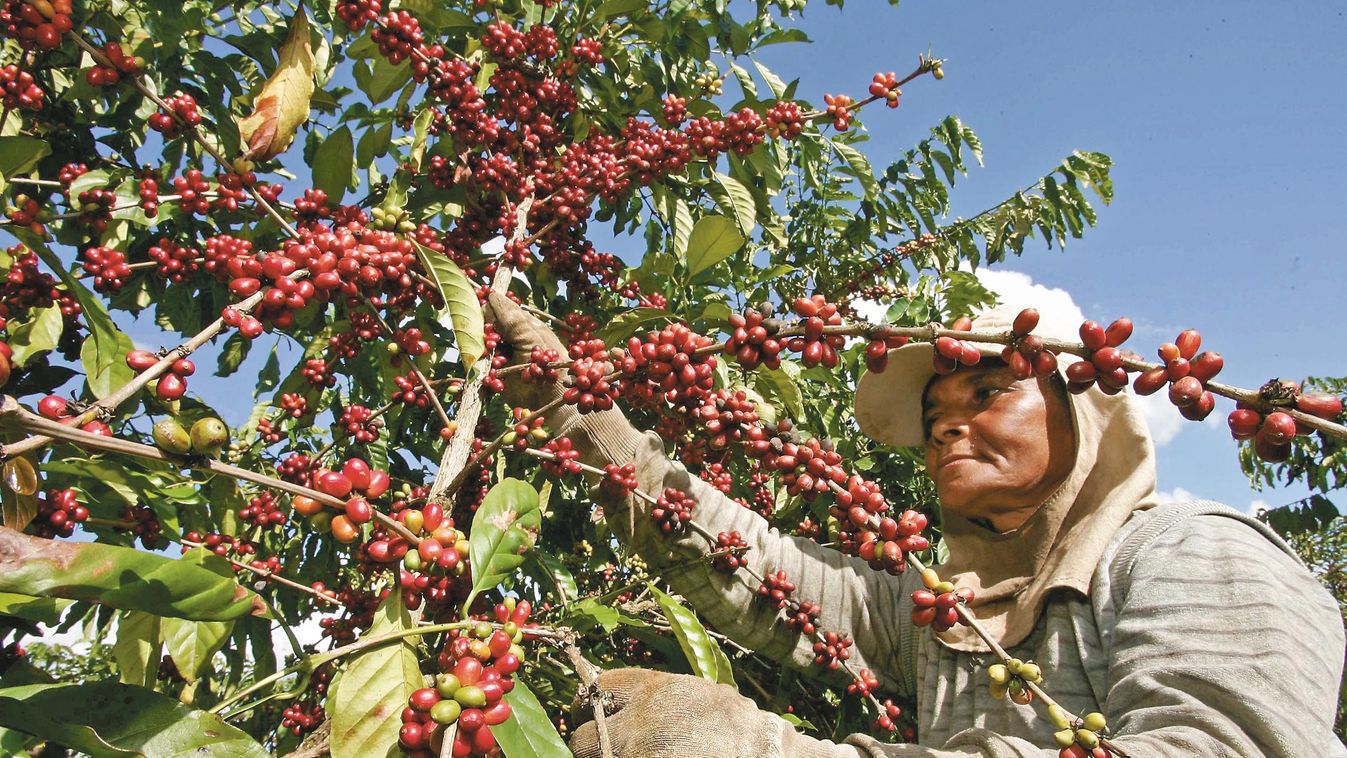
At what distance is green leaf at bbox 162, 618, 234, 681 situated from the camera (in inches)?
57.0

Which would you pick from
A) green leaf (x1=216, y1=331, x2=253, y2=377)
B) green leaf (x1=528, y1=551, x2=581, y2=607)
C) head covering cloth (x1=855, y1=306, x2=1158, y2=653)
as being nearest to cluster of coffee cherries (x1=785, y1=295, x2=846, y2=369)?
head covering cloth (x1=855, y1=306, x2=1158, y2=653)

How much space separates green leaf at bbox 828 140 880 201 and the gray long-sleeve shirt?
1.79 m

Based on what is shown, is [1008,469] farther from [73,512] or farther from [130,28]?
[130,28]

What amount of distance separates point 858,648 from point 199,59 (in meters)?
3.12

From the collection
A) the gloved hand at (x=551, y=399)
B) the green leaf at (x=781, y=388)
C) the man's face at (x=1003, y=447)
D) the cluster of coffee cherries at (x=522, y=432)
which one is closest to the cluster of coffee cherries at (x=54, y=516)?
the cluster of coffee cherries at (x=522, y=432)

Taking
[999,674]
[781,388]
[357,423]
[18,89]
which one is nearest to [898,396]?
[781,388]

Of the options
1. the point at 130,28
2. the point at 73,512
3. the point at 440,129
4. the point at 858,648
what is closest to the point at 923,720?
the point at 858,648

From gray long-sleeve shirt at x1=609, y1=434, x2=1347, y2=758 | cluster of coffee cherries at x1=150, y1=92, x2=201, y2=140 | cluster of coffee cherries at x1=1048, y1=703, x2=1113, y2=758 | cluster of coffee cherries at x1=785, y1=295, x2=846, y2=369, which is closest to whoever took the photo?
cluster of coffee cherries at x1=1048, y1=703, x2=1113, y2=758

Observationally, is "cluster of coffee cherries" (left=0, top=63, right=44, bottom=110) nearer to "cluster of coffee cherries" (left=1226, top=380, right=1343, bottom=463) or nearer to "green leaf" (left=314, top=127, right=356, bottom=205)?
"green leaf" (left=314, top=127, right=356, bottom=205)

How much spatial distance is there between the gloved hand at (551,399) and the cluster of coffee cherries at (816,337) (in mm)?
1047

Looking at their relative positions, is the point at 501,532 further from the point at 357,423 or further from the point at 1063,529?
the point at 1063,529

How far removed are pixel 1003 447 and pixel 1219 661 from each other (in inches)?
33.8

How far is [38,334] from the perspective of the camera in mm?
2088

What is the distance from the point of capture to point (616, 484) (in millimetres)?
2359
